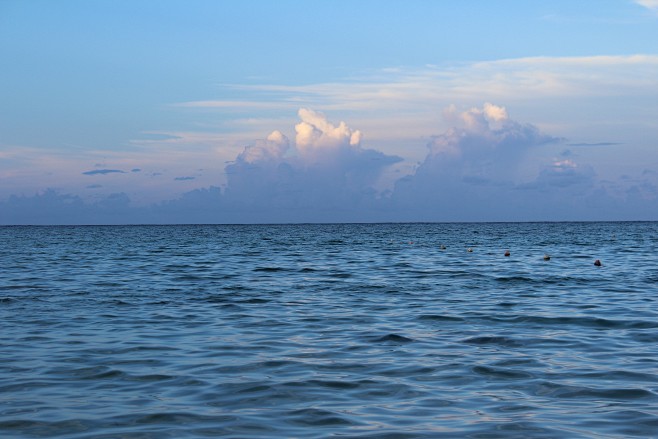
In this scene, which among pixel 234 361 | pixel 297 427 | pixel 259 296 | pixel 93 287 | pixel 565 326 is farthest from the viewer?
pixel 93 287

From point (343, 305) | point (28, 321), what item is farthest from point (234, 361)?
point (343, 305)

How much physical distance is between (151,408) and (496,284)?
76.7 feet

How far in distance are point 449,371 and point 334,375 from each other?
2112 mm

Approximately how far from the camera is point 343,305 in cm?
2433

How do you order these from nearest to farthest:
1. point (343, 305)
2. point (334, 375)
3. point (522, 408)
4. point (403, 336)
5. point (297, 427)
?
point (297, 427) → point (522, 408) → point (334, 375) → point (403, 336) → point (343, 305)

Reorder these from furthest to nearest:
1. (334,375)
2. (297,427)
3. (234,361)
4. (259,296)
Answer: (259,296), (234,361), (334,375), (297,427)

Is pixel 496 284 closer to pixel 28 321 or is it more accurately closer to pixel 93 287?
pixel 93 287

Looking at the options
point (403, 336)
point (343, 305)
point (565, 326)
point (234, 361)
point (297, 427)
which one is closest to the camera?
point (297, 427)

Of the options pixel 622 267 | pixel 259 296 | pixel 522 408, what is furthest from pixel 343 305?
pixel 622 267

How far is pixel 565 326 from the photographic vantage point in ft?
63.5

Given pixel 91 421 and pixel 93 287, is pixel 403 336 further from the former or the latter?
pixel 93 287

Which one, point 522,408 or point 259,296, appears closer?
point 522,408

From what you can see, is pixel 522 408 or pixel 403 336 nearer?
pixel 522 408

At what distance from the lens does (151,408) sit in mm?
10984
